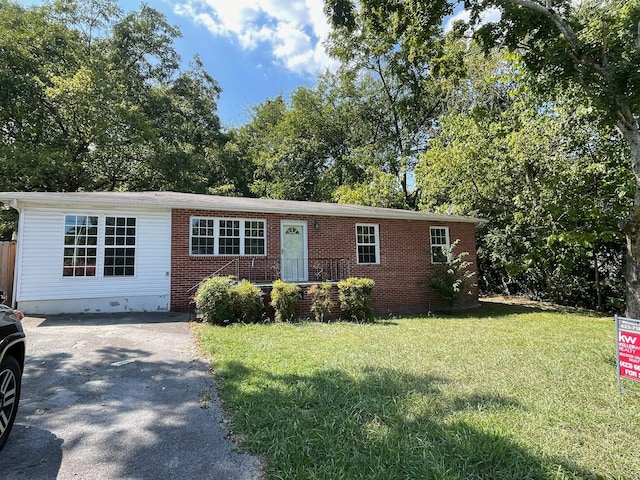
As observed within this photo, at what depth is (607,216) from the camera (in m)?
11.0

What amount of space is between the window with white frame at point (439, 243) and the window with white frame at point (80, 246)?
10.6m

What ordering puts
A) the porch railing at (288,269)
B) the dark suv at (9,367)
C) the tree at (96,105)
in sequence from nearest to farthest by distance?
the dark suv at (9,367)
the porch railing at (288,269)
the tree at (96,105)

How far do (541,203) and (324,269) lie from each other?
8.17 metres

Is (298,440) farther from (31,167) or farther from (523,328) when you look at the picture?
(31,167)

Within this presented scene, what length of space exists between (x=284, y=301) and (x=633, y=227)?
823 cm

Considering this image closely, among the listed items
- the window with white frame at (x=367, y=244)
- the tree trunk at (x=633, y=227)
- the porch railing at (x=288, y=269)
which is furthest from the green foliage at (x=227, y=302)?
the tree trunk at (x=633, y=227)

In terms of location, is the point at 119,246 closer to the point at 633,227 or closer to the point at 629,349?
the point at 629,349

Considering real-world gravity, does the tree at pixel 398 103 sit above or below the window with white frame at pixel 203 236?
above

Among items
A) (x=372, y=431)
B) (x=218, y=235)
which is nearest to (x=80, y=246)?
(x=218, y=235)

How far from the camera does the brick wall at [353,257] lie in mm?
9703

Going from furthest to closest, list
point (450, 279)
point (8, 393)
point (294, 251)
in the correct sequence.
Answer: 1. point (450, 279)
2. point (294, 251)
3. point (8, 393)

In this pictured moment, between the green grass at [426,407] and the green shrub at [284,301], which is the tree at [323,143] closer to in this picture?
the green shrub at [284,301]

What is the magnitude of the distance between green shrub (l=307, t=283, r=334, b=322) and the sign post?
6276 mm

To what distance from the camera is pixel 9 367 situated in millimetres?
2967
